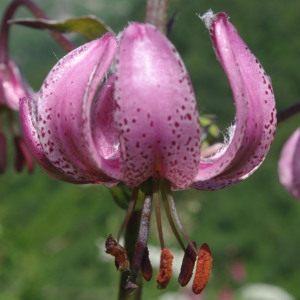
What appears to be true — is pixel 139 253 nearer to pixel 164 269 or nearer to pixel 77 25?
pixel 164 269

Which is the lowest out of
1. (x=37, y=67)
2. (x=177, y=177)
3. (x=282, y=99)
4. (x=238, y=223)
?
(x=177, y=177)

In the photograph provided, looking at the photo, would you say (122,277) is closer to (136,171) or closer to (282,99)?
(136,171)

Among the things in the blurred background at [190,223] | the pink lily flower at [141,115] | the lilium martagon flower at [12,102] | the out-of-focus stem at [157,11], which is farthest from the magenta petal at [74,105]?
the blurred background at [190,223]

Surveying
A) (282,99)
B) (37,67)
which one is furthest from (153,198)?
(37,67)

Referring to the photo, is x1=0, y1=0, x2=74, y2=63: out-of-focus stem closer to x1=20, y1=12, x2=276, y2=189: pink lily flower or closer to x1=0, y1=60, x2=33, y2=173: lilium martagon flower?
x1=0, y1=60, x2=33, y2=173: lilium martagon flower

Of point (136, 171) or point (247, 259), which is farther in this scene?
point (247, 259)

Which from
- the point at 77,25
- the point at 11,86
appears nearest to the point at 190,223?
the point at 11,86
